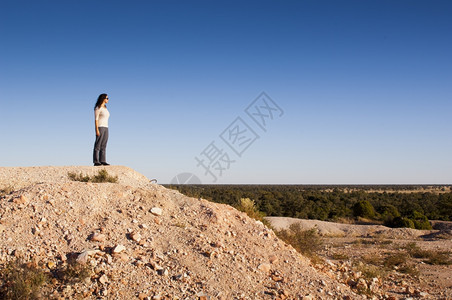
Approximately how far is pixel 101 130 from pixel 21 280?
5.51 meters

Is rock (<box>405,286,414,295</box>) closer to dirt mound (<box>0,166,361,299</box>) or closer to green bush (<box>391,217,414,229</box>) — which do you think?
dirt mound (<box>0,166,361,299</box>)

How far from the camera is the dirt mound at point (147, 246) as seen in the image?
16.5ft

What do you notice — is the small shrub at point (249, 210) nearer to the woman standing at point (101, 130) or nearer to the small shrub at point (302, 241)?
the small shrub at point (302, 241)

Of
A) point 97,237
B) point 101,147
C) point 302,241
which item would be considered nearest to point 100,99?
point 101,147

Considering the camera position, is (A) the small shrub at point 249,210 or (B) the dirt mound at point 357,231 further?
(B) the dirt mound at point 357,231

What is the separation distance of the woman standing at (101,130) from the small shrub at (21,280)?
16.4ft

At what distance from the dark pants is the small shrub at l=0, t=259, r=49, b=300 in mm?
4993

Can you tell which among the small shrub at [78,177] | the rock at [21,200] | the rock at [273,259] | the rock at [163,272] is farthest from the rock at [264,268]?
the small shrub at [78,177]

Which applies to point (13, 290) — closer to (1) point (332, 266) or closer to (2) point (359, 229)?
(1) point (332, 266)

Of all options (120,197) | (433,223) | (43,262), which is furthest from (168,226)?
(433,223)

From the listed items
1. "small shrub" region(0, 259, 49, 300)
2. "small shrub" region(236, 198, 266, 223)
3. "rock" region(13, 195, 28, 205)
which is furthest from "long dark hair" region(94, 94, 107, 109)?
"small shrub" region(0, 259, 49, 300)

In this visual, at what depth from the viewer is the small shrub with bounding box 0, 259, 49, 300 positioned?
440cm

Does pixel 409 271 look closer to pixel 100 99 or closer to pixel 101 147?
pixel 101 147

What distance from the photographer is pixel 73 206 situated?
21.1 ft
